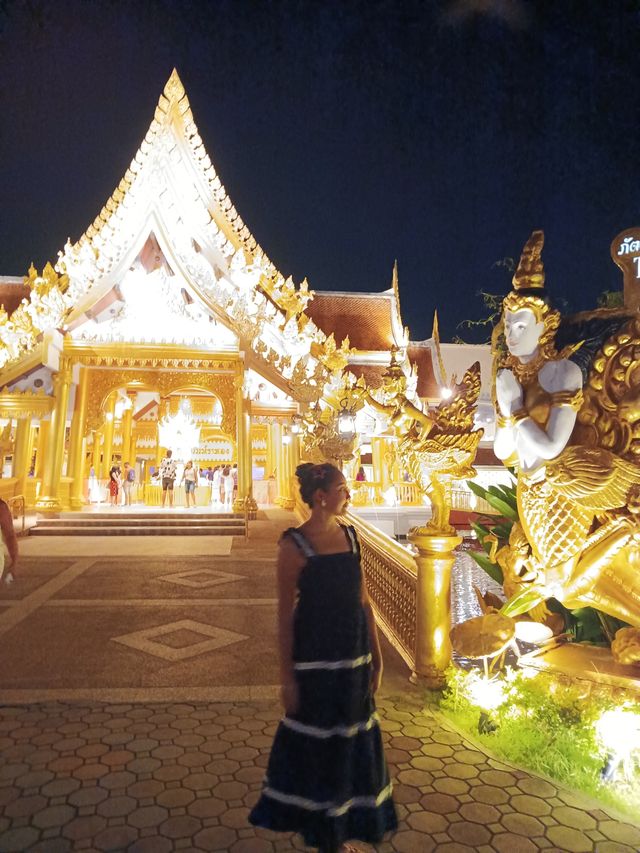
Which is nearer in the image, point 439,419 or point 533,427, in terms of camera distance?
point 533,427

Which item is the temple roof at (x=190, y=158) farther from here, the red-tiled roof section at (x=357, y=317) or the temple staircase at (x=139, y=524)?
the red-tiled roof section at (x=357, y=317)

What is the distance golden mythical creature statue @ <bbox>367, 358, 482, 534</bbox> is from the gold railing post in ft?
0.42

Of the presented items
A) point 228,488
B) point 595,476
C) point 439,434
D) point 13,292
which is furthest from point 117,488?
point 595,476

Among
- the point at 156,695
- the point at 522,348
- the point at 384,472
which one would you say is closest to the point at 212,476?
the point at 384,472

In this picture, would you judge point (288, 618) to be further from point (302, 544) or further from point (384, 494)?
point (384, 494)

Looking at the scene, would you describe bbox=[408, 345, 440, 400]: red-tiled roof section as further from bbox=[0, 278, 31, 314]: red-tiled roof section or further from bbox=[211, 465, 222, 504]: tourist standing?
bbox=[0, 278, 31, 314]: red-tiled roof section

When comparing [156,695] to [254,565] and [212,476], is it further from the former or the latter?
[212,476]

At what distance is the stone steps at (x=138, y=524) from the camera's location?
11.4m

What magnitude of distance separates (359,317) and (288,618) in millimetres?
18880

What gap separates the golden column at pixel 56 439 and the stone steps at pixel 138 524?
2.09 ft

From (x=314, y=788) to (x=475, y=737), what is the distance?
1.56 m

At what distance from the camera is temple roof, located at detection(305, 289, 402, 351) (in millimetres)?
18734

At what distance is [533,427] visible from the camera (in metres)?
2.96

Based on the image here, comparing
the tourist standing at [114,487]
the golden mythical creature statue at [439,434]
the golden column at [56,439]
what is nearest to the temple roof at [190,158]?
the golden column at [56,439]
